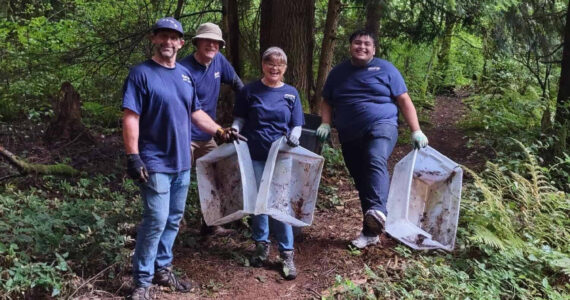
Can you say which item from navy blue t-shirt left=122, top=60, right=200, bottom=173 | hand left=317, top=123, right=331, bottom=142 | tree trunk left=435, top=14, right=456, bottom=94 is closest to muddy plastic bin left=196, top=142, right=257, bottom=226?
navy blue t-shirt left=122, top=60, right=200, bottom=173

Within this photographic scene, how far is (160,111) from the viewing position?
3.22 m

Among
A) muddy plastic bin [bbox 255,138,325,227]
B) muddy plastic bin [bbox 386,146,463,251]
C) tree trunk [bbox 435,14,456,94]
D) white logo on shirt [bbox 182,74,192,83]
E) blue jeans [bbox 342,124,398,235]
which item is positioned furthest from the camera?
tree trunk [bbox 435,14,456,94]

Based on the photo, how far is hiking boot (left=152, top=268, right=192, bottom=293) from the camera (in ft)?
11.8

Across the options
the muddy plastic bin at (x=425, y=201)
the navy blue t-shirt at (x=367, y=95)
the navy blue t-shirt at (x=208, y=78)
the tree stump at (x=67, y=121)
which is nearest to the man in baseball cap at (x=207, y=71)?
the navy blue t-shirt at (x=208, y=78)

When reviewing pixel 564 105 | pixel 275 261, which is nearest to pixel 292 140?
pixel 275 261

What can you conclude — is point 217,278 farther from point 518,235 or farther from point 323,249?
point 518,235

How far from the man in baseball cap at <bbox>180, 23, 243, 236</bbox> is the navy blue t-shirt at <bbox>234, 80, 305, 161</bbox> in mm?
377

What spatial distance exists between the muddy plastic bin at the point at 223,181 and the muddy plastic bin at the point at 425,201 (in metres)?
1.21

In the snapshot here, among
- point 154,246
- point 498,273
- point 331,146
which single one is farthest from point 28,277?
point 331,146

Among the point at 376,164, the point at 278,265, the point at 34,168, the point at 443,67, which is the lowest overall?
the point at 278,265

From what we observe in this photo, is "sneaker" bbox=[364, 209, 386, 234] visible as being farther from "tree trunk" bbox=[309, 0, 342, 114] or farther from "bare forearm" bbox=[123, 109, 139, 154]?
"tree trunk" bbox=[309, 0, 342, 114]

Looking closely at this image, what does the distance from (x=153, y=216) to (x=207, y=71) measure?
1.54 m

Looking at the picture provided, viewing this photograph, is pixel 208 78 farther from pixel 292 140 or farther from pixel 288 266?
pixel 288 266

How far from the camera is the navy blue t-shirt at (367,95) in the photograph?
425 centimetres
